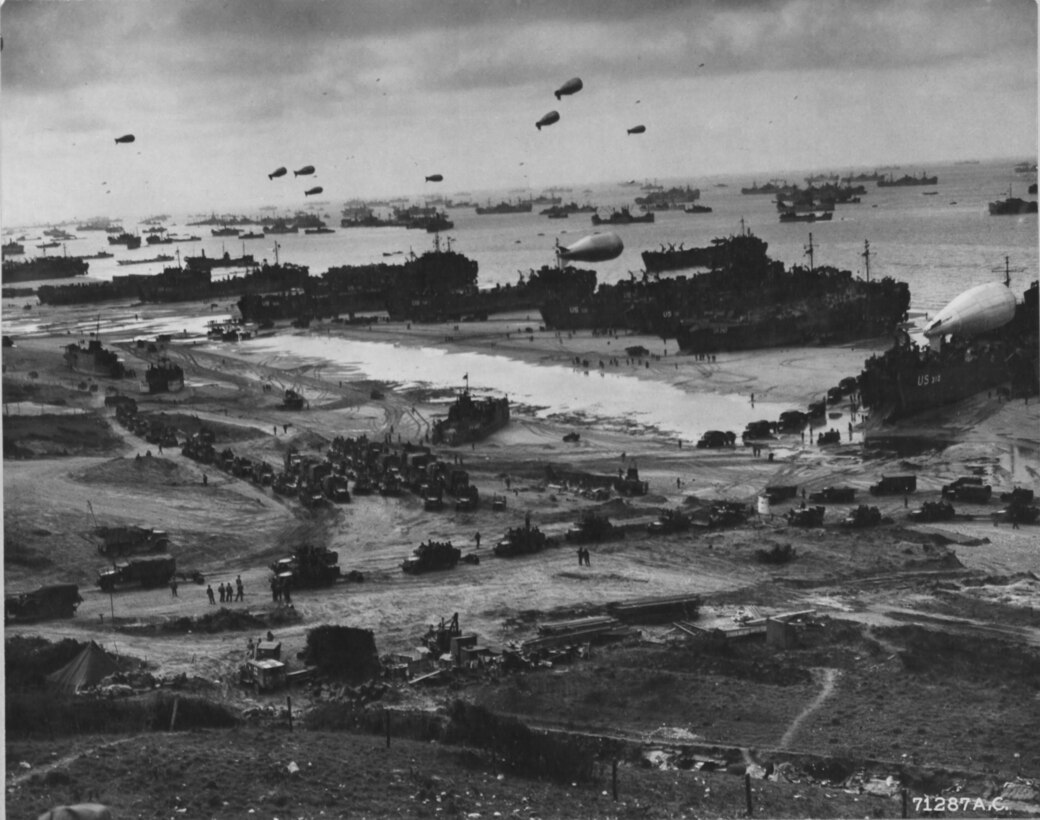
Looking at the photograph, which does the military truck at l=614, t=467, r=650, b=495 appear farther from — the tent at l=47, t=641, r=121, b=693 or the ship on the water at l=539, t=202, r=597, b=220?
the ship on the water at l=539, t=202, r=597, b=220

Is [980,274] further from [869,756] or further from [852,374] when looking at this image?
[869,756]

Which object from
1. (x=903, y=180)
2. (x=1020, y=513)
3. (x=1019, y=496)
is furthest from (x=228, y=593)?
(x=903, y=180)

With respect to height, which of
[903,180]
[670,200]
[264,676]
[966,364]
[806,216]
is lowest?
[264,676]

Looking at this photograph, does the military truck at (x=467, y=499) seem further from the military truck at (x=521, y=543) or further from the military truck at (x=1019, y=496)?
the military truck at (x=1019, y=496)

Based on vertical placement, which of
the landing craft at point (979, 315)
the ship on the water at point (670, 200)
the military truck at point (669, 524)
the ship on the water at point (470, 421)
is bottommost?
the military truck at point (669, 524)

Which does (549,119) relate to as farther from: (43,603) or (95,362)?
(95,362)

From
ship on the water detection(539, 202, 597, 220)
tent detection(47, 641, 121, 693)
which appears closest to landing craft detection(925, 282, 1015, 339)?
tent detection(47, 641, 121, 693)

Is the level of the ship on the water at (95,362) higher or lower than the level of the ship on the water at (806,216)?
lower

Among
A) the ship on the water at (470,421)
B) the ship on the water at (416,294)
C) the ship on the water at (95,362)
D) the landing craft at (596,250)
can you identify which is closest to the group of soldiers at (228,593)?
the landing craft at (596,250)
